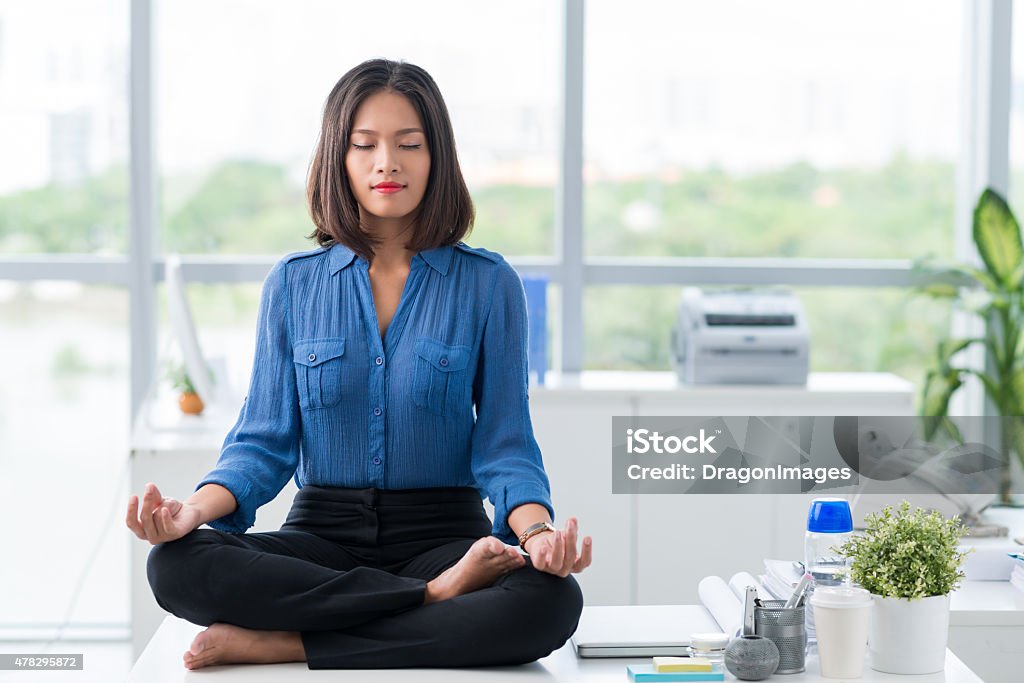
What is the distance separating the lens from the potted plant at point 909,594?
1.74 m

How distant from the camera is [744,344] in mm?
3383

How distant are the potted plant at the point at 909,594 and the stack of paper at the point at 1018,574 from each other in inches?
21.4

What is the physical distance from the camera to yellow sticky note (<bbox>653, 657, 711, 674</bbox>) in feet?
5.71

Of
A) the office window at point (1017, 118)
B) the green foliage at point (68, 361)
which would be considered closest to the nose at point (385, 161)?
the green foliage at point (68, 361)

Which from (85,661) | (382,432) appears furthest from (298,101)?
(382,432)

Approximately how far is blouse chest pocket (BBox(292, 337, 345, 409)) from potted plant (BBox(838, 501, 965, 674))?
3.08ft

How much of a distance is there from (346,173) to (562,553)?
0.85 meters

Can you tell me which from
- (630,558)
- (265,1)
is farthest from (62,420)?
(630,558)

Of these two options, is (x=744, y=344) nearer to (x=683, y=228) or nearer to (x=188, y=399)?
(x=683, y=228)

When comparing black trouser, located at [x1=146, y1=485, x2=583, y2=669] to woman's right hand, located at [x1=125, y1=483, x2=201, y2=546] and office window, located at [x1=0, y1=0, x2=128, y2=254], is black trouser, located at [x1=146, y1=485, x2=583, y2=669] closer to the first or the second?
woman's right hand, located at [x1=125, y1=483, x2=201, y2=546]

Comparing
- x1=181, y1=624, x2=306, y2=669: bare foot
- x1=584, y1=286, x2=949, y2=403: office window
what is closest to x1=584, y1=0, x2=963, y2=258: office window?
x1=584, y1=286, x2=949, y2=403: office window

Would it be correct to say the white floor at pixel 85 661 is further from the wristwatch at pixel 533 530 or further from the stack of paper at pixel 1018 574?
the stack of paper at pixel 1018 574

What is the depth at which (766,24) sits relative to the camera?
12.6ft

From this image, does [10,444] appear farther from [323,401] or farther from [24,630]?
[323,401]
